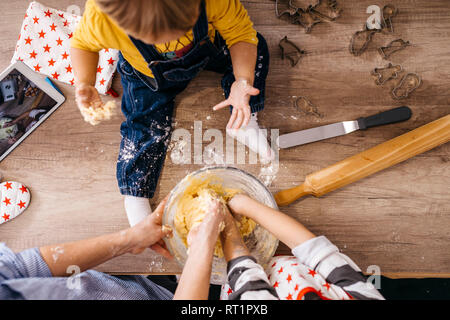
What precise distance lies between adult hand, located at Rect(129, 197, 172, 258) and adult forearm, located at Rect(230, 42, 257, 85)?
0.37 m

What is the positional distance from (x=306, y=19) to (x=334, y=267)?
0.64 m

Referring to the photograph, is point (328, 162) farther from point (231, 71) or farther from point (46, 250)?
point (46, 250)

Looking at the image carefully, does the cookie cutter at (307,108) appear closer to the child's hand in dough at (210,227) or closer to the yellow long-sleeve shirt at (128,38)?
the yellow long-sleeve shirt at (128,38)

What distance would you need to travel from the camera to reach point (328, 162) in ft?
2.51

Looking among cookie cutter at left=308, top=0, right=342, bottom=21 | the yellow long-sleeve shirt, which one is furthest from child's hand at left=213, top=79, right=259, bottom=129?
cookie cutter at left=308, top=0, right=342, bottom=21

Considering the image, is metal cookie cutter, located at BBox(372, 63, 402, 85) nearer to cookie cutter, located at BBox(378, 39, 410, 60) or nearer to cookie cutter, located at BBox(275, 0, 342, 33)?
cookie cutter, located at BBox(378, 39, 410, 60)

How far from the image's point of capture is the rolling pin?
2.33ft

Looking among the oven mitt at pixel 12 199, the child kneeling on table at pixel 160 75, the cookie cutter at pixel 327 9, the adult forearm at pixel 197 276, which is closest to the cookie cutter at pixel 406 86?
the cookie cutter at pixel 327 9

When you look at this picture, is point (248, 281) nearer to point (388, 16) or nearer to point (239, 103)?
point (239, 103)

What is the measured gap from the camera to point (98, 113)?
0.75 m

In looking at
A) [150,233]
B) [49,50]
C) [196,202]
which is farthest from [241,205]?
[49,50]
